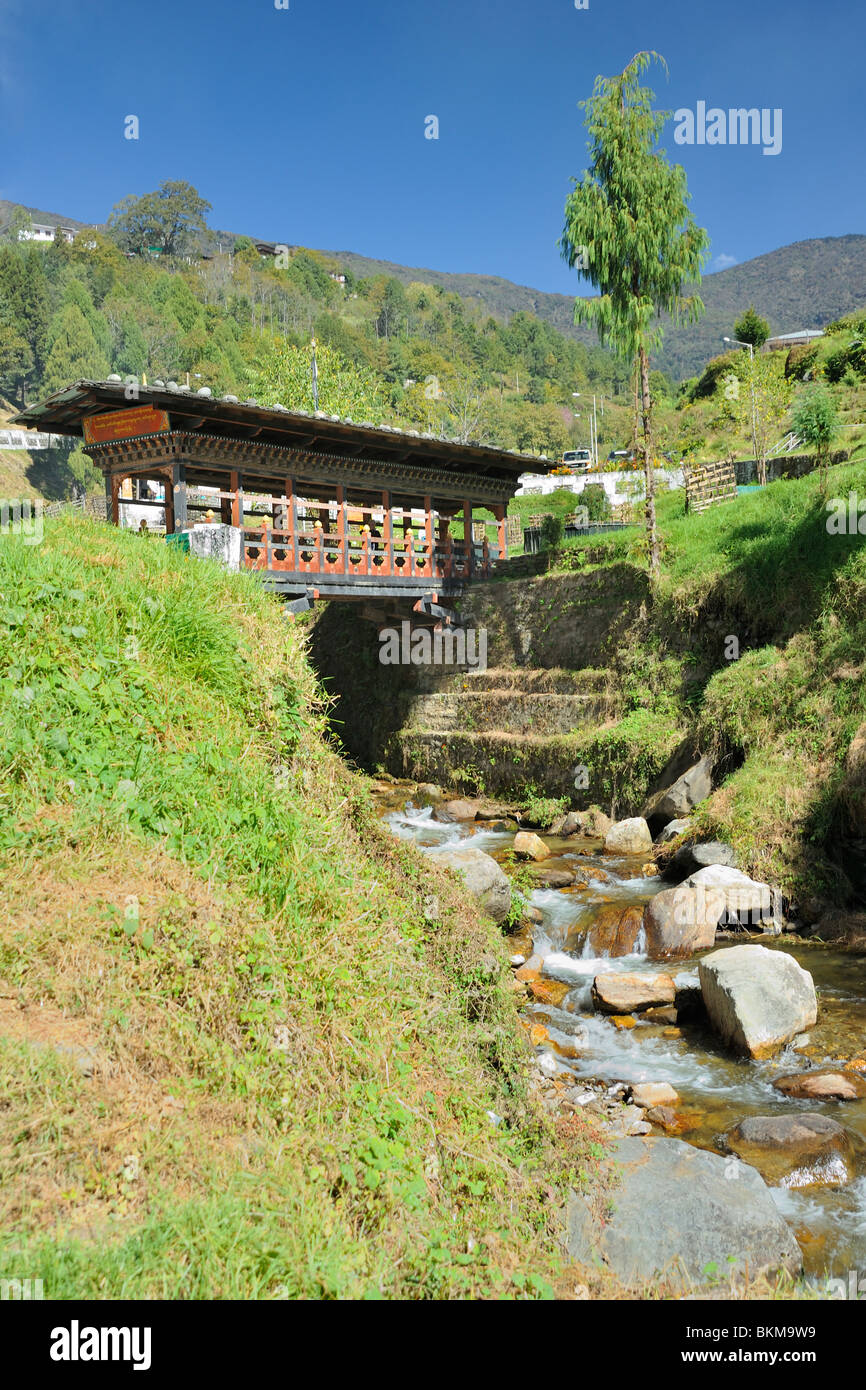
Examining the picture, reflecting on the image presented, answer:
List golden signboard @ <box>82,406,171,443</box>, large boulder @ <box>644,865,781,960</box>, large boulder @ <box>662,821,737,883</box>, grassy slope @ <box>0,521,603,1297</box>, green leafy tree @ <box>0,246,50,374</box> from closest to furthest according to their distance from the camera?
grassy slope @ <box>0,521,603,1297</box> → large boulder @ <box>644,865,781,960</box> → large boulder @ <box>662,821,737,883</box> → golden signboard @ <box>82,406,171,443</box> → green leafy tree @ <box>0,246,50,374</box>

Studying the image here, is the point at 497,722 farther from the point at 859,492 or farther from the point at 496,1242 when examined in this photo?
the point at 496,1242

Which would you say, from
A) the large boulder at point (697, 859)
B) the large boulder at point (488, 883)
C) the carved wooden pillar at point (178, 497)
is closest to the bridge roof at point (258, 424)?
the carved wooden pillar at point (178, 497)

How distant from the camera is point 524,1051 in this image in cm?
660

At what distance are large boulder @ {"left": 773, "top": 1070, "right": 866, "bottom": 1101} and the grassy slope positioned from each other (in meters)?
2.45

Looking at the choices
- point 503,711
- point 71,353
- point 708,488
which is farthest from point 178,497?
point 71,353

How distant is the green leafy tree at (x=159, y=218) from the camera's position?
12088 centimetres

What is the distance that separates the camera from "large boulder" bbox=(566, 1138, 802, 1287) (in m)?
4.91

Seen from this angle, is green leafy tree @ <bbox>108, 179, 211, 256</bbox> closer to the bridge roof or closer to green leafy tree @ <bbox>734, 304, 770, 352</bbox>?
green leafy tree @ <bbox>734, 304, 770, 352</bbox>

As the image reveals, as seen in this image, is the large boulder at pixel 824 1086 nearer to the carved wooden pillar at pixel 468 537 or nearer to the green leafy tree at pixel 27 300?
the carved wooden pillar at pixel 468 537

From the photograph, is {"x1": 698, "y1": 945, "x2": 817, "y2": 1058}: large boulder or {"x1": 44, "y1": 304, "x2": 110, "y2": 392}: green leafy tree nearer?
{"x1": 698, "y1": 945, "x2": 817, "y2": 1058}: large boulder

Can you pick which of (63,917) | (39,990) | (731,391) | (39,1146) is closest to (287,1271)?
(39,1146)

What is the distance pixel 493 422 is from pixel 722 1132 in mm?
77931

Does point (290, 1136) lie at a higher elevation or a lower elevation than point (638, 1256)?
higher

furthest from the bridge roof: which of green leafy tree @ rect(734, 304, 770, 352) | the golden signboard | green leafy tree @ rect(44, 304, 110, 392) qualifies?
green leafy tree @ rect(44, 304, 110, 392)
